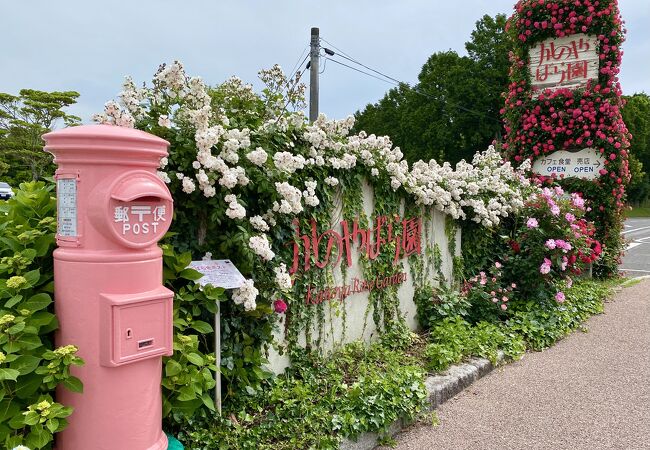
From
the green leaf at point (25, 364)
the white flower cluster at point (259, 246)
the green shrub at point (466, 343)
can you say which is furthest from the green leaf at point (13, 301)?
the green shrub at point (466, 343)

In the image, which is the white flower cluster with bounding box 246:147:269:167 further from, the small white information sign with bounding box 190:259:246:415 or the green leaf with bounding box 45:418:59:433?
the green leaf with bounding box 45:418:59:433

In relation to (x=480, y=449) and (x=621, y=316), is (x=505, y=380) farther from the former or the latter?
(x=621, y=316)

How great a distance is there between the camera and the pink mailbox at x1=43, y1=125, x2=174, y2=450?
91.1 inches

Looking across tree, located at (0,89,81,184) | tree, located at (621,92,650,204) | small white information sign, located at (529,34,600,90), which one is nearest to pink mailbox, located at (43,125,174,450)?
small white information sign, located at (529,34,600,90)

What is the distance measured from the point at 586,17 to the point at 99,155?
10698 millimetres

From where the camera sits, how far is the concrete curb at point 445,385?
348 centimetres

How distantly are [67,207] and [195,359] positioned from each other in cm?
104

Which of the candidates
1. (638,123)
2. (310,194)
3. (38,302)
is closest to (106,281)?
(38,302)

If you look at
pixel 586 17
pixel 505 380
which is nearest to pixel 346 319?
pixel 505 380

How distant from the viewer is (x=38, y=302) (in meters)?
2.37

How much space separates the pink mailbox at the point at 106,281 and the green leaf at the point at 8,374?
277 mm

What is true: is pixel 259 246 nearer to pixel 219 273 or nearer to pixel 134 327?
pixel 219 273

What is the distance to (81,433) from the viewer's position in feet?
7.66

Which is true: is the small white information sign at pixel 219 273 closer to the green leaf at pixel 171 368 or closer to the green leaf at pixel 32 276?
the green leaf at pixel 171 368
